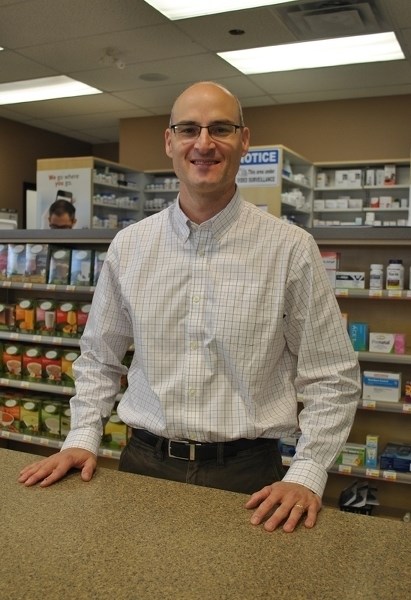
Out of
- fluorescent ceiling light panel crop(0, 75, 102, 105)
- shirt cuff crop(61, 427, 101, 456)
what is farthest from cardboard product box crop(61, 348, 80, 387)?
fluorescent ceiling light panel crop(0, 75, 102, 105)

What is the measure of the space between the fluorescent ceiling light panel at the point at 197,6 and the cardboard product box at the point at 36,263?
2611mm

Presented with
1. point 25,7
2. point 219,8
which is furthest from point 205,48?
point 25,7

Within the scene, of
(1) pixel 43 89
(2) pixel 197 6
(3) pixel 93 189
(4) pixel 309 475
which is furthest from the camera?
(1) pixel 43 89

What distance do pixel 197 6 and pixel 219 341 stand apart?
485 centimetres

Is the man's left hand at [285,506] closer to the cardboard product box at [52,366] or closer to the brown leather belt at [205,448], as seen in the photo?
the brown leather belt at [205,448]

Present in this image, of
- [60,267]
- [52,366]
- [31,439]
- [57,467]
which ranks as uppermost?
[60,267]

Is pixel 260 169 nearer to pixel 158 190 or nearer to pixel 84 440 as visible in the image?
pixel 158 190

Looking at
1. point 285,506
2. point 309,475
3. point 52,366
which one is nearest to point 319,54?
point 52,366

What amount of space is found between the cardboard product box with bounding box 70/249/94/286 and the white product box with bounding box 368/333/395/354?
176 cm

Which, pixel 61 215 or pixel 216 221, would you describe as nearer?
pixel 216 221

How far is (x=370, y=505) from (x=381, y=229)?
154 centimetres

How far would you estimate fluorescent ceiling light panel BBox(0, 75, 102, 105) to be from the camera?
8398mm

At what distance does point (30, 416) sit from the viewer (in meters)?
4.48

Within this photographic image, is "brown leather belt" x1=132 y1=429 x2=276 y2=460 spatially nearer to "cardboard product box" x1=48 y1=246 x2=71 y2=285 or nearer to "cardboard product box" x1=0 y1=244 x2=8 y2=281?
"cardboard product box" x1=48 y1=246 x2=71 y2=285
